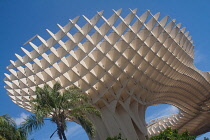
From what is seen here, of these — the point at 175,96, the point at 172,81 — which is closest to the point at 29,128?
the point at 172,81

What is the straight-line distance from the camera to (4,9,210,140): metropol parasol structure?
89.4ft

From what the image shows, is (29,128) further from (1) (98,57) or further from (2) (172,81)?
(2) (172,81)

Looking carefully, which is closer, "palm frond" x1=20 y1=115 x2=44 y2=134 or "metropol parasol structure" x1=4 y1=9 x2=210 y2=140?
"palm frond" x1=20 y1=115 x2=44 y2=134

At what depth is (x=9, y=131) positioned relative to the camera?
17688 millimetres

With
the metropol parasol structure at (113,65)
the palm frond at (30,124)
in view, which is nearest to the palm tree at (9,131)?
the palm frond at (30,124)

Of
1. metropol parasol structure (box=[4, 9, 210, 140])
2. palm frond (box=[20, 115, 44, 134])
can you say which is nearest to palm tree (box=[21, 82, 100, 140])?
palm frond (box=[20, 115, 44, 134])

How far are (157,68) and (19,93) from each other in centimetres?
1877

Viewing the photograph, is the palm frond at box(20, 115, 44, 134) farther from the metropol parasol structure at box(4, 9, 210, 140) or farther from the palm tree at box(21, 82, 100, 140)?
the metropol parasol structure at box(4, 9, 210, 140)

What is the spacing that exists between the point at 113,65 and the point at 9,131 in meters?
16.2

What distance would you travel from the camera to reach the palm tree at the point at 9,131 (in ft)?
57.1

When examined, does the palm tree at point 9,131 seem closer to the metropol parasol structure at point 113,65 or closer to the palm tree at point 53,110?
the palm tree at point 53,110

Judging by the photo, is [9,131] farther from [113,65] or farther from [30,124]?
[113,65]

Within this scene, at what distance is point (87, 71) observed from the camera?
30.2 m

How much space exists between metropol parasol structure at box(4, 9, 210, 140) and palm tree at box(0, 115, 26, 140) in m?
10.2
